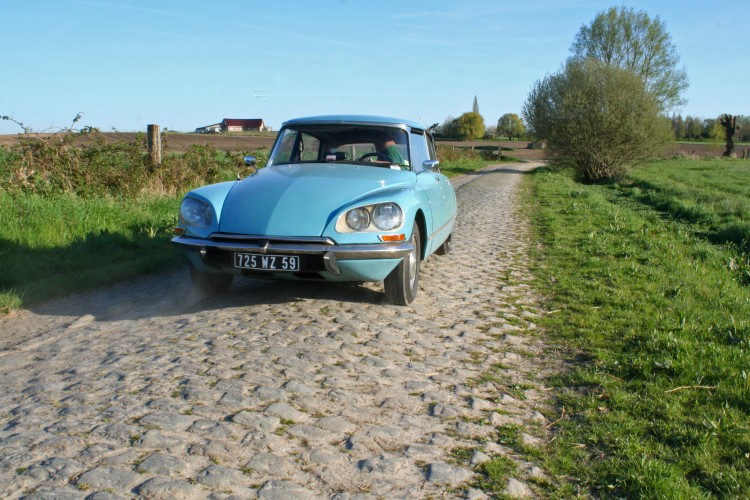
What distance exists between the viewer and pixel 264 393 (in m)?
3.68

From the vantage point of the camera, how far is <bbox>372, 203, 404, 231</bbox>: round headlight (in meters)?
5.31

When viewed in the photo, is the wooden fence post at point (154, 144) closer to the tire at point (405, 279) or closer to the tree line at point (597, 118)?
the tire at point (405, 279)

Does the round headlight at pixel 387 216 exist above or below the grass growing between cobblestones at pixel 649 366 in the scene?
above

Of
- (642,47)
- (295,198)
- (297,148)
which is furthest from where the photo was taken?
(642,47)

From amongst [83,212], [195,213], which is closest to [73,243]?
[83,212]

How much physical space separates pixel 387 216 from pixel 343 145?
5.68 feet

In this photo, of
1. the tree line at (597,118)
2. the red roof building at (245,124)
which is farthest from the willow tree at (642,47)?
the red roof building at (245,124)

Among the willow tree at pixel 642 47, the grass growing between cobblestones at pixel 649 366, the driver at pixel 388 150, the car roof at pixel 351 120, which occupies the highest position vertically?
the willow tree at pixel 642 47

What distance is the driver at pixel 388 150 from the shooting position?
22.0ft

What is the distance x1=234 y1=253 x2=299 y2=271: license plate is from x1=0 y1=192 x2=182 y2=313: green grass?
223 centimetres

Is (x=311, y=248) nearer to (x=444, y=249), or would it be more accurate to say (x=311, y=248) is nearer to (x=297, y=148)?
(x=297, y=148)

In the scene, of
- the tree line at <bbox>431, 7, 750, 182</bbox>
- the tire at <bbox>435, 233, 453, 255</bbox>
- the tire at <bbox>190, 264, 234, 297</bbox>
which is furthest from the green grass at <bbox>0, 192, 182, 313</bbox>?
the tree line at <bbox>431, 7, 750, 182</bbox>

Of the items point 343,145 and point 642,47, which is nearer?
point 343,145

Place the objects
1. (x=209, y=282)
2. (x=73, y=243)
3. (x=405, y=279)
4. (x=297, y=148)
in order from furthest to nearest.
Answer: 1. (x=73, y=243)
2. (x=297, y=148)
3. (x=209, y=282)
4. (x=405, y=279)
